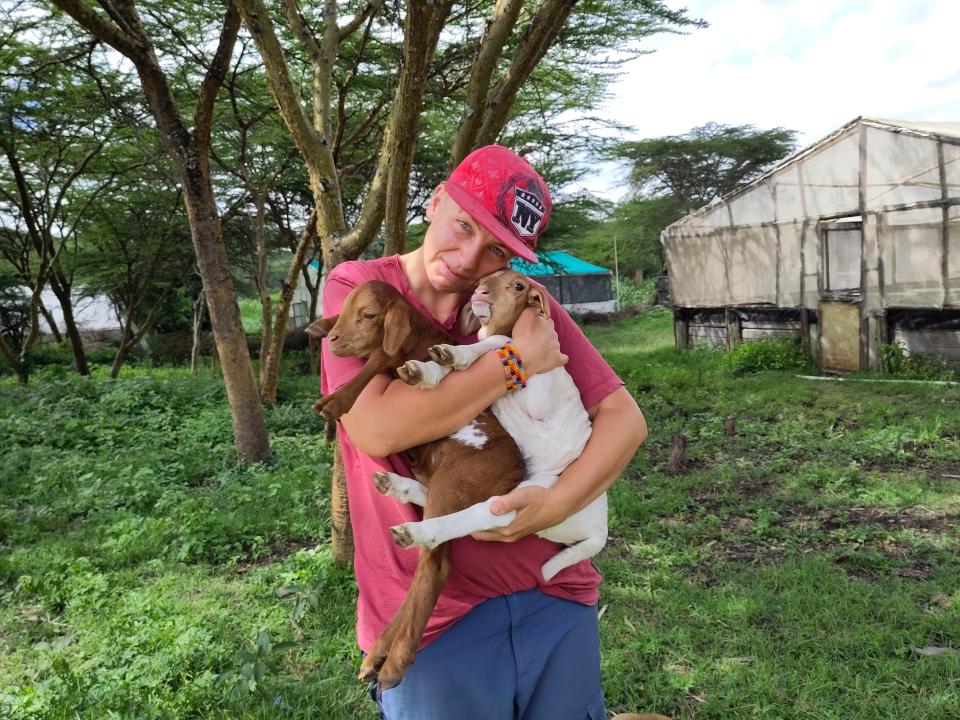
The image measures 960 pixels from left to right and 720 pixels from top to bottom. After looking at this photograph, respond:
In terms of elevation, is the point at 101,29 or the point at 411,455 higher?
A: the point at 101,29

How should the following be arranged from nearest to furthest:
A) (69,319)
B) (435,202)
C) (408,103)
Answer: (435,202), (408,103), (69,319)

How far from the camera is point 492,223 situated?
161 centimetres

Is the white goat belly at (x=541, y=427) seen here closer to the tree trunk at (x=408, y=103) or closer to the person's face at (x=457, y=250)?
the person's face at (x=457, y=250)

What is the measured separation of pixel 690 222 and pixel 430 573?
14.9m

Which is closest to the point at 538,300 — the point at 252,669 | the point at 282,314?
the point at 252,669

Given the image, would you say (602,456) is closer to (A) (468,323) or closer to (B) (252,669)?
(A) (468,323)

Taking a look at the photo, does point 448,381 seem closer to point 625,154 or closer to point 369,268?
point 369,268

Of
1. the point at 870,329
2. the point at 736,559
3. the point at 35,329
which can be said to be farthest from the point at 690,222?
the point at 35,329

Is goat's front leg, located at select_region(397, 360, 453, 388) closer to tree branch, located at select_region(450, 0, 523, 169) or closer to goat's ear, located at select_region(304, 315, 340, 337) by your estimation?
goat's ear, located at select_region(304, 315, 340, 337)

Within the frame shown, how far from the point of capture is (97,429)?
839 centimetres

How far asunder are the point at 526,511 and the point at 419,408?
0.32 metres

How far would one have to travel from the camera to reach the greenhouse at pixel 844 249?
10859 millimetres

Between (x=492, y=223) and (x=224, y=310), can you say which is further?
(x=224, y=310)

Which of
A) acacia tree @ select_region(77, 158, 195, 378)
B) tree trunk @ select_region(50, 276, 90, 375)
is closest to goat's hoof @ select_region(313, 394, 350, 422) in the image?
acacia tree @ select_region(77, 158, 195, 378)
